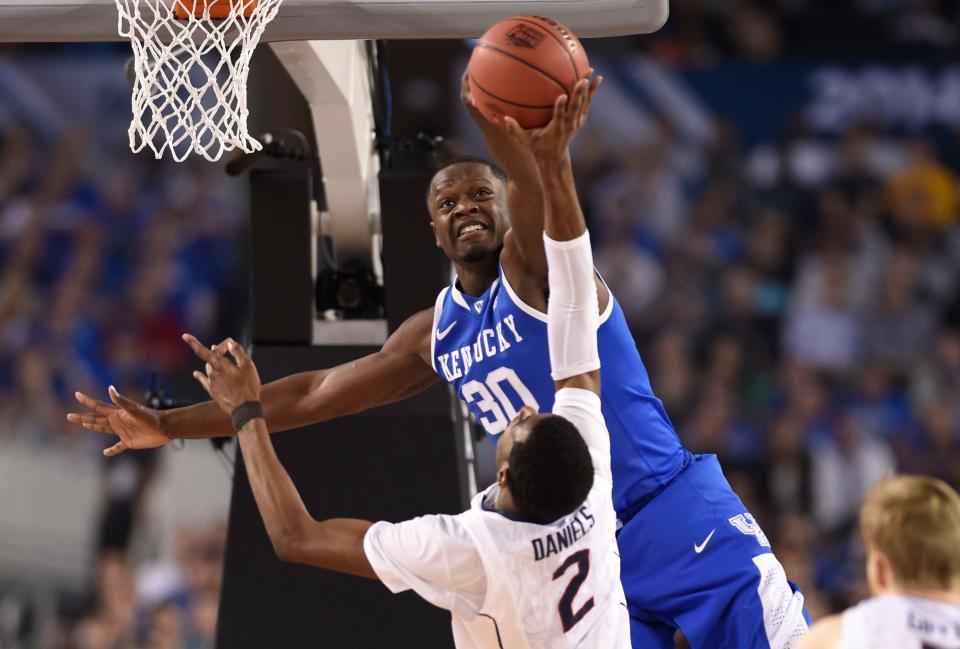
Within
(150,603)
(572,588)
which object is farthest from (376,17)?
(150,603)

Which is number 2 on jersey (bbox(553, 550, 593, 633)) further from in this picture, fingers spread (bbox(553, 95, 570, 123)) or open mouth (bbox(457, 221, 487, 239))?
open mouth (bbox(457, 221, 487, 239))

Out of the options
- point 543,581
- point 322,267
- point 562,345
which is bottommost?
point 543,581

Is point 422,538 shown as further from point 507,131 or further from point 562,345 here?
point 507,131

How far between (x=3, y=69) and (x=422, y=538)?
854 centimetres

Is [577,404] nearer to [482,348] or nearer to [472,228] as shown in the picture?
[482,348]

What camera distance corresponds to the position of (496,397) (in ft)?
14.1

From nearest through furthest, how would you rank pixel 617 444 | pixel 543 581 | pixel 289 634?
pixel 543 581 < pixel 617 444 < pixel 289 634

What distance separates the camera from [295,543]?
355 centimetres

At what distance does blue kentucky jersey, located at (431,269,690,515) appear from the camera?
419 cm

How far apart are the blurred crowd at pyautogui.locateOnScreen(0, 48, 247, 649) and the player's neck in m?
4.09

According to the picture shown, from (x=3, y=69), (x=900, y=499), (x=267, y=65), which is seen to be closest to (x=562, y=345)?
(x=900, y=499)

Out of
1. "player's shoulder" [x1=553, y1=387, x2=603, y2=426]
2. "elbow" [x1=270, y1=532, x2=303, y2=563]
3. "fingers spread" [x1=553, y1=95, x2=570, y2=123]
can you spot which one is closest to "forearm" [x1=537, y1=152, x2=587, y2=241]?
"fingers spread" [x1=553, y1=95, x2=570, y2=123]

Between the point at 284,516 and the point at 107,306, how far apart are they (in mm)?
6466

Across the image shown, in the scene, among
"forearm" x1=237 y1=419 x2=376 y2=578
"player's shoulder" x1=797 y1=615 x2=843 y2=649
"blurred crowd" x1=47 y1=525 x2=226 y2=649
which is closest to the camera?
"player's shoulder" x1=797 y1=615 x2=843 y2=649
